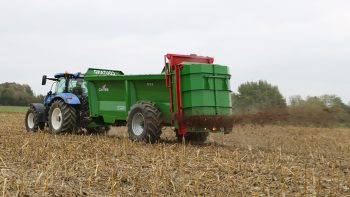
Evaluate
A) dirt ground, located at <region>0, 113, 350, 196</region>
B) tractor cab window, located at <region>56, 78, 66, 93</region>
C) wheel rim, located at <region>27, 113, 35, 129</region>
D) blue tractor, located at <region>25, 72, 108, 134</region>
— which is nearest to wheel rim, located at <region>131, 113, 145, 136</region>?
dirt ground, located at <region>0, 113, 350, 196</region>

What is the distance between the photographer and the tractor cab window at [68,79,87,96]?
1281cm

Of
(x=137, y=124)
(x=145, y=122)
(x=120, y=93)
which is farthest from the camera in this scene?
(x=120, y=93)

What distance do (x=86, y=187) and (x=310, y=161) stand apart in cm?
445

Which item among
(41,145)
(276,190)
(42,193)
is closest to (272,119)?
(276,190)

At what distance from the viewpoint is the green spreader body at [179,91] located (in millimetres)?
9500

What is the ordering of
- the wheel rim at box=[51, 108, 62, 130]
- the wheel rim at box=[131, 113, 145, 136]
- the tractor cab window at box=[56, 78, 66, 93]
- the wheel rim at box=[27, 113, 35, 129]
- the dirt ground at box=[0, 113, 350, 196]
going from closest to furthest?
the dirt ground at box=[0, 113, 350, 196] → the wheel rim at box=[131, 113, 145, 136] → the wheel rim at box=[51, 108, 62, 130] → the tractor cab window at box=[56, 78, 66, 93] → the wheel rim at box=[27, 113, 35, 129]

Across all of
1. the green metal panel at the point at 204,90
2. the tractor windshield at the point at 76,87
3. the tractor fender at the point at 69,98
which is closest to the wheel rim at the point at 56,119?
the tractor fender at the point at 69,98

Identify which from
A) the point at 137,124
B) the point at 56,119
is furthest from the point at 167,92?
the point at 56,119

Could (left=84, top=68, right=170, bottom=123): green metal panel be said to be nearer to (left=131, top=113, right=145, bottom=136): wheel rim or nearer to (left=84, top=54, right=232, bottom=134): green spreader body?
(left=84, top=54, right=232, bottom=134): green spreader body

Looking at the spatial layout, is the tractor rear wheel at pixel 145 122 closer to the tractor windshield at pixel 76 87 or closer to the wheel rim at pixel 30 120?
the tractor windshield at pixel 76 87

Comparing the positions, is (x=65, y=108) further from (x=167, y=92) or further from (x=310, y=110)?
(x=310, y=110)

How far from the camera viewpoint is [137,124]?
10.2 metres

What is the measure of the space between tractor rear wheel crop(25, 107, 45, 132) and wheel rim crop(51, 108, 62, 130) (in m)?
0.92

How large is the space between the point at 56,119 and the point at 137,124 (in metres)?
3.90
